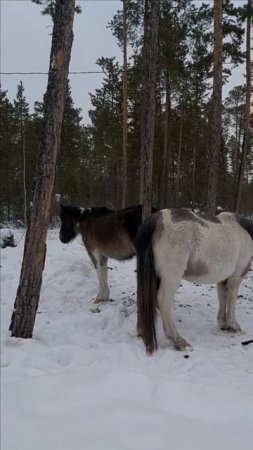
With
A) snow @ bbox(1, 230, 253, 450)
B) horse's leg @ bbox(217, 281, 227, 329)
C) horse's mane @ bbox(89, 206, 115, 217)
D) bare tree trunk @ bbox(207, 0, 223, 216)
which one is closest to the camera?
snow @ bbox(1, 230, 253, 450)

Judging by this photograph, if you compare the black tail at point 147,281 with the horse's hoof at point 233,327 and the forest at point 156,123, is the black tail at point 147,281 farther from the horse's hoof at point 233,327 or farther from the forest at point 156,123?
the forest at point 156,123

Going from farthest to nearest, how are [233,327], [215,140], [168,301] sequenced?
[215,140]
[233,327]
[168,301]

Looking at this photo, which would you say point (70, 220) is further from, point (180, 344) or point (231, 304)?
point (180, 344)

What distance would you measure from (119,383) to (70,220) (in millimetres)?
4963

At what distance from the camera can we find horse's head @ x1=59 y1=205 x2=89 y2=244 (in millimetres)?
7910

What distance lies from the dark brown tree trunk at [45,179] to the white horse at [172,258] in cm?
132

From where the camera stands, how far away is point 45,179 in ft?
15.8

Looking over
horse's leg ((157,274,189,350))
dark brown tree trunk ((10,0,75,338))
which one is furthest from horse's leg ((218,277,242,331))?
dark brown tree trunk ((10,0,75,338))

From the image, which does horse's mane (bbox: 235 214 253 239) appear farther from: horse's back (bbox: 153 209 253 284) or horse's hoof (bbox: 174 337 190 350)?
horse's hoof (bbox: 174 337 190 350)

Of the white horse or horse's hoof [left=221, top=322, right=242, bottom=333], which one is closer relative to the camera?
the white horse

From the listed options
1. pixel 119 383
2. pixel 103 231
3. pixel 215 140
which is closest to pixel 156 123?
pixel 215 140

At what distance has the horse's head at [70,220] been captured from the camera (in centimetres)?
791

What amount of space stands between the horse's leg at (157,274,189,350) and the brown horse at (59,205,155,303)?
6.12 ft

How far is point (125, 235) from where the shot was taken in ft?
22.9
